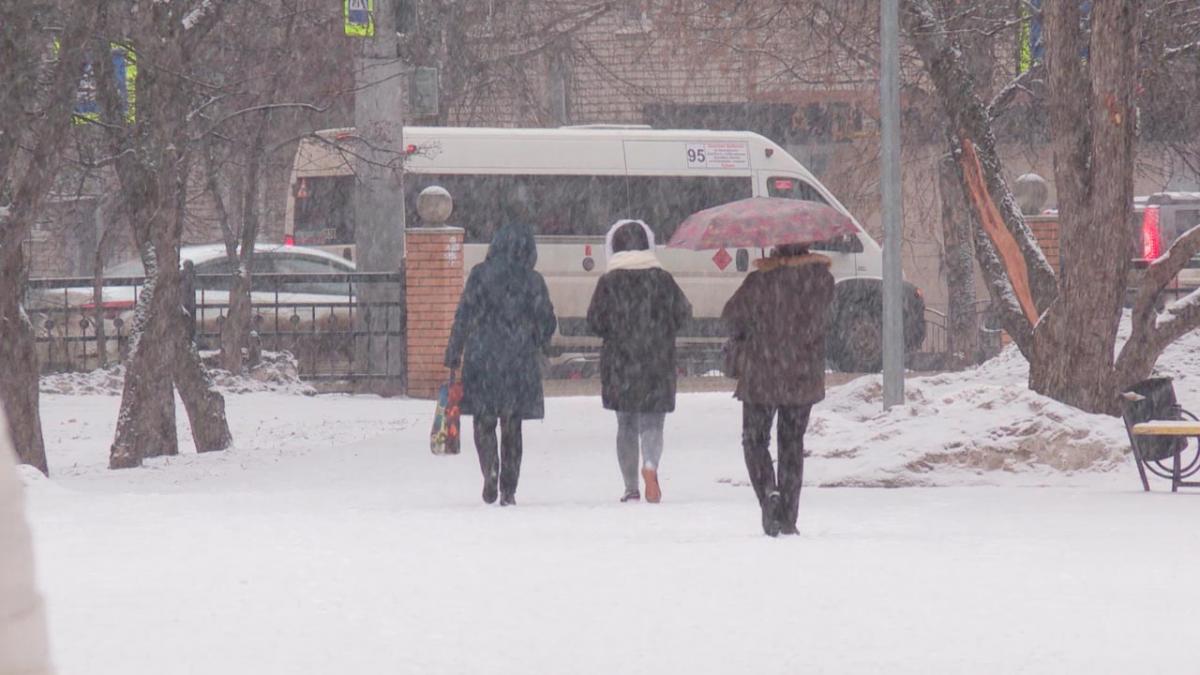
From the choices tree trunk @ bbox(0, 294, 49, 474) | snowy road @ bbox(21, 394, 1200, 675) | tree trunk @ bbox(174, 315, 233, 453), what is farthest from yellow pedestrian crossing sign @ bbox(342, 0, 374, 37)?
snowy road @ bbox(21, 394, 1200, 675)

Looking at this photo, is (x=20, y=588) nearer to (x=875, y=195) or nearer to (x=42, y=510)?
(x=42, y=510)

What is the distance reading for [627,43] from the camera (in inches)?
1247

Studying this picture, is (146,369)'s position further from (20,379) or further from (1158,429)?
(1158,429)

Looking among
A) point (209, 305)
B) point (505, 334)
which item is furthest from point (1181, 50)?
point (209, 305)

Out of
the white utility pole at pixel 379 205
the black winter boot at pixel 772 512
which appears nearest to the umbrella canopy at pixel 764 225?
the black winter boot at pixel 772 512

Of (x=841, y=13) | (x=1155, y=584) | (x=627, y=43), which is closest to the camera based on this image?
(x=1155, y=584)

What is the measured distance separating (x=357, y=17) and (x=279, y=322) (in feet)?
13.8

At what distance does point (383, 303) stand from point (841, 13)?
601cm

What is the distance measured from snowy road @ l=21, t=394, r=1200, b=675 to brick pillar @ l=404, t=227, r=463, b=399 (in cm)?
679

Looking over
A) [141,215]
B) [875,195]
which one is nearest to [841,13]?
[141,215]

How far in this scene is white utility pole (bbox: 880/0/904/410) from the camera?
45.4ft

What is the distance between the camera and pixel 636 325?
428 inches

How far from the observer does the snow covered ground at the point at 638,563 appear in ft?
19.9

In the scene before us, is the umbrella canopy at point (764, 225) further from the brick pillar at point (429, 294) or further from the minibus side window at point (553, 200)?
the minibus side window at point (553, 200)
